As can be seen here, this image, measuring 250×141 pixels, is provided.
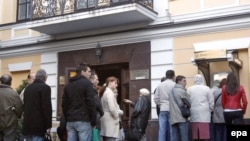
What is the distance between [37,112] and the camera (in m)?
6.40

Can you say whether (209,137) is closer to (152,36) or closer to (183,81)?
(183,81)

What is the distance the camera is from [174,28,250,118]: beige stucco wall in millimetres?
9532

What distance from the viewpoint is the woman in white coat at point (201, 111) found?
25.9 ft

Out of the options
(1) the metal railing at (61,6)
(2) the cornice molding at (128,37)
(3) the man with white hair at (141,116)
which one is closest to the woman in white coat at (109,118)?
(3) the man with white hair at (141,116)

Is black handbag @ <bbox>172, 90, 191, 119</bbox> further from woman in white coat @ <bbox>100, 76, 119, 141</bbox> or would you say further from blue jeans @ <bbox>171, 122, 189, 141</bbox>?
woman in white coat @ <bbox>100, 76, 119, 141</bbox>

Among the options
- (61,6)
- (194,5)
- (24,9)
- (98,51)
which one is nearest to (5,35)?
(24,9)

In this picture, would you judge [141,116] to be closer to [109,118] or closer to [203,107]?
[203,107]

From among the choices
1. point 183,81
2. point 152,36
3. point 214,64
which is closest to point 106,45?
point 152,36

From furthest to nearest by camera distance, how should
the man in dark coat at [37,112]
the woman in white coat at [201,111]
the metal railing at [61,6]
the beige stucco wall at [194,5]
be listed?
1. the metal railing at [61,6]
2. the beige stucco wall at [194,5]
3. the woman in white coat at [201,111]
4. the man in dark coat at [37,112]

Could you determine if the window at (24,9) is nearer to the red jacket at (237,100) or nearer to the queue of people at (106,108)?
the queue of people at (106,108)

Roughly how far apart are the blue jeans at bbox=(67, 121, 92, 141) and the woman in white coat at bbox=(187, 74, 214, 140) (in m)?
2.70

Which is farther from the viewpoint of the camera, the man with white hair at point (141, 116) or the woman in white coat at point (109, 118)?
the man with white hair at point (141, 116)

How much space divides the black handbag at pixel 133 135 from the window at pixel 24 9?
23.8ft

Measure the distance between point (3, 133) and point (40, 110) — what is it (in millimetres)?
941
